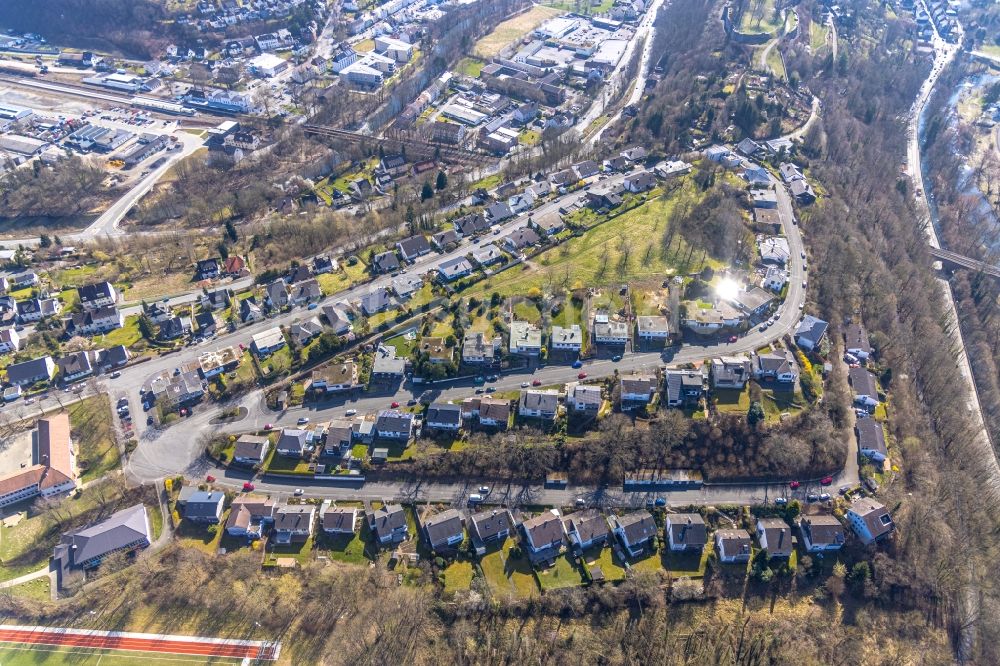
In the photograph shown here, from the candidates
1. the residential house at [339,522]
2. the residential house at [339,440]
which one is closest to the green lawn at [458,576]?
the residential house at [339,522]

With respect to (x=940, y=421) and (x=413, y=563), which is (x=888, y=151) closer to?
(x=940, y=421)

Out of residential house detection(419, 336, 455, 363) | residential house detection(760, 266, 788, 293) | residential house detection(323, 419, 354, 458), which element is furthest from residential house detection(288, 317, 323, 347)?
residential house detection(760, 266, 788, 293)

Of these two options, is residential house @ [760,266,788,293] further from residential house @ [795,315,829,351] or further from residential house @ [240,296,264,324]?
residential house @ [240,296,264,324]

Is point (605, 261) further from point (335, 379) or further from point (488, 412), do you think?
point (335, 379)

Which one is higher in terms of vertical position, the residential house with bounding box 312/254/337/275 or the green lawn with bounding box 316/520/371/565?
the residential house with bounding box 312/254/337/275

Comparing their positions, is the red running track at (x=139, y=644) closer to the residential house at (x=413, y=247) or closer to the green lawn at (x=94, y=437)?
the green lawn at (x=94, y=437)

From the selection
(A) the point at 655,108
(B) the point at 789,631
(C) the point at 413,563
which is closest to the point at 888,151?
(A) the point at 655,108
